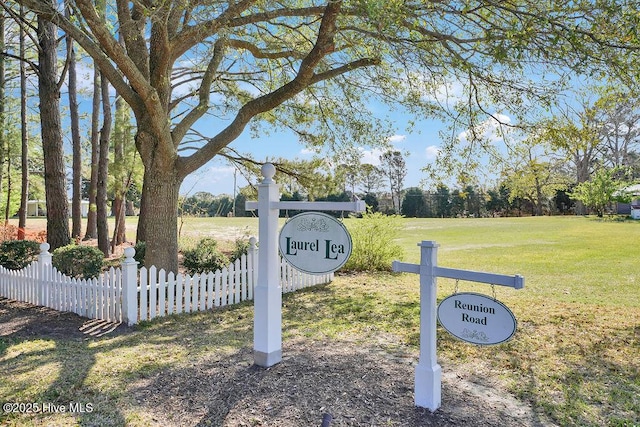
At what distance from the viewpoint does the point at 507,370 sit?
3857 mm

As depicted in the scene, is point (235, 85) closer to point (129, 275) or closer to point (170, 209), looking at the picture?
point (170, 209)

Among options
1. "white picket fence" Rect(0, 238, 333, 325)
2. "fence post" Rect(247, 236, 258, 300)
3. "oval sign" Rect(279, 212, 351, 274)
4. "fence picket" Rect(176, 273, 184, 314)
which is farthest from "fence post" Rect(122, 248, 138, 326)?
"oval sign" Rect(279, 212, 351, 274)

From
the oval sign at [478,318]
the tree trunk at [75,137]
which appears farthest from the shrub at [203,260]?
→ the tree trunk at [75,137]

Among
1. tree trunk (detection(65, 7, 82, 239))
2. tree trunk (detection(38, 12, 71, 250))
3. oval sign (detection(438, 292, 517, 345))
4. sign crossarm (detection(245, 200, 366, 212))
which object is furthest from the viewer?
tree trunk (detection(65, 7, 82, 239))

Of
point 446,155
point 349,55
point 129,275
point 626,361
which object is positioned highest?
point 349,55

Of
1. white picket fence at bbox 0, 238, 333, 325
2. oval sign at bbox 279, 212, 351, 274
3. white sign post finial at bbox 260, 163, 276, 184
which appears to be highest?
white sign post finial at bbox 260, 163, 276, 184

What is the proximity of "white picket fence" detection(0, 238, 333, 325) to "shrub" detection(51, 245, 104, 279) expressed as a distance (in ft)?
1.35

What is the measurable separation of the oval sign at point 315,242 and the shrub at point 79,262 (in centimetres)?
478

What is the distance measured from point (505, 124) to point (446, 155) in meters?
1.06

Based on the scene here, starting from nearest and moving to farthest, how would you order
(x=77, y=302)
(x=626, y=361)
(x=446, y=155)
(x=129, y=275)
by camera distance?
(x=626, y=361)
(x=129, y=275)
(x=77, y=302)
(x=446, y=155)

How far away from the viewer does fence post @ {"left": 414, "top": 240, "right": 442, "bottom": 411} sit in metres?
2.93

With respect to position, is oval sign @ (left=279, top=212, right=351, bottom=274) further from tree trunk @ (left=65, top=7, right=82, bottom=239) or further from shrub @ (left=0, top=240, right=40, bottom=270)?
tree trunk @ (left=65, top=7, right=82, bottom=239)

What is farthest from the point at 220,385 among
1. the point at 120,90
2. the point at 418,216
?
the point at 418,216

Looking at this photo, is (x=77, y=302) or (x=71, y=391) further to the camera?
(x=77, y=302)
